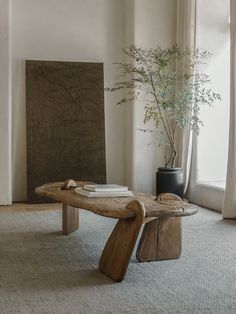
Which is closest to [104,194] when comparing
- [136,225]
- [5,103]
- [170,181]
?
[136,225]

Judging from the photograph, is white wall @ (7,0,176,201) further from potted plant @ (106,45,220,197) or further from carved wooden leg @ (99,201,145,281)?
carved wooden leg @ (99,201,145,281)

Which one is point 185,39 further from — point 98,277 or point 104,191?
point 98,277

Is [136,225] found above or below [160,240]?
above

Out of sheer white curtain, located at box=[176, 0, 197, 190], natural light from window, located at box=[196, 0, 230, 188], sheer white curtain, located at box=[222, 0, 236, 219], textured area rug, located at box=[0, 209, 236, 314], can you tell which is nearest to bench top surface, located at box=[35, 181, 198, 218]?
textured area rug, located at box=[0, 209, 236, 314]

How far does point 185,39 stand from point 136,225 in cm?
348

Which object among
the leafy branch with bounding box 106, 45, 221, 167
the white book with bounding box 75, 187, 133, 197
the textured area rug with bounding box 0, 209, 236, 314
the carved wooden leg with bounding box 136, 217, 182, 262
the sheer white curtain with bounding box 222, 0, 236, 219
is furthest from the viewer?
the leafy branch with bounding box 106, 45, 221, 167

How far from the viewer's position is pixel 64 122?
5.63m

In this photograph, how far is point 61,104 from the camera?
5609mm

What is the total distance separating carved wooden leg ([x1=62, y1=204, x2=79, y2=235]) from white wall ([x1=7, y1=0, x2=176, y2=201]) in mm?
1869

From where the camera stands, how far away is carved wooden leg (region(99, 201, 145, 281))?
2.66 meters

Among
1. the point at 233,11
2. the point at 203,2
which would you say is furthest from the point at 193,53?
the point at 233,11

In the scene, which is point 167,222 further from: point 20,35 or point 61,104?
point 20,35

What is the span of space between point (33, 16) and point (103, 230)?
2957 millimetres

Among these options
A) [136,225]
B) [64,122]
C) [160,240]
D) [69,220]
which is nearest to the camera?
[136,225]
